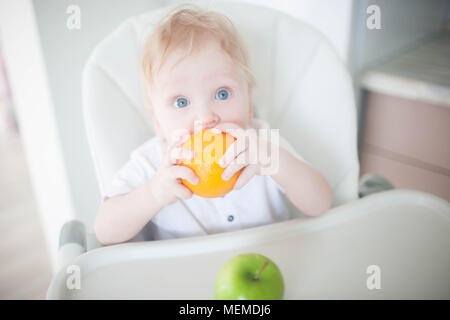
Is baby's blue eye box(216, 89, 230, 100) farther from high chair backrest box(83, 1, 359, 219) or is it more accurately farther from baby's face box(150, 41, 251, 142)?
high chair backrest box(83, 1, 359, 219)

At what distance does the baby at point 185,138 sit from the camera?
2.37 ft

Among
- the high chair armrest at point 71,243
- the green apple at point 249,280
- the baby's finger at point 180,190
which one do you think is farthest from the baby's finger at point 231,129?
the high chair armrest at point 71,243

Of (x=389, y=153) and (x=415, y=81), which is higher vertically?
(x=415, y=81)

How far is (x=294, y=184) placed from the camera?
80cm

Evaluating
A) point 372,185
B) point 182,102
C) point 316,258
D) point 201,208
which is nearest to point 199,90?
point 182,102

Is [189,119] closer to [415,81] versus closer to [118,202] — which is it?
[118,202]

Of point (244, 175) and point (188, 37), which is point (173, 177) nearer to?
point (244, 175)

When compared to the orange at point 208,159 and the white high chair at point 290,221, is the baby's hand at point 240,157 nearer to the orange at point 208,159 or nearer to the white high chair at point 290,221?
the orange at point 208,159

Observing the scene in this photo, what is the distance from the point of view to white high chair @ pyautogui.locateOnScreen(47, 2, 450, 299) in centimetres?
68

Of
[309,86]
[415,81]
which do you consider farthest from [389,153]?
[309,86]

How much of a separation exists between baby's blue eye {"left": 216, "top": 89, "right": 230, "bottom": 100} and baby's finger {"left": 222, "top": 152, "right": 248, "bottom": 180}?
141 mm

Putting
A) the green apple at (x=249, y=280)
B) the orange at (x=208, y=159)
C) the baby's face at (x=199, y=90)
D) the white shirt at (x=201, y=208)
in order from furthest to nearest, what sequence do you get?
the white shirt at (x=201, y=208) < the baby's face at (x=199, y=90) < the orange at (x=208, y=159) < the green apple at (x=249, y=280)

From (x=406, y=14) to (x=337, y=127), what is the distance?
27.2 inches
